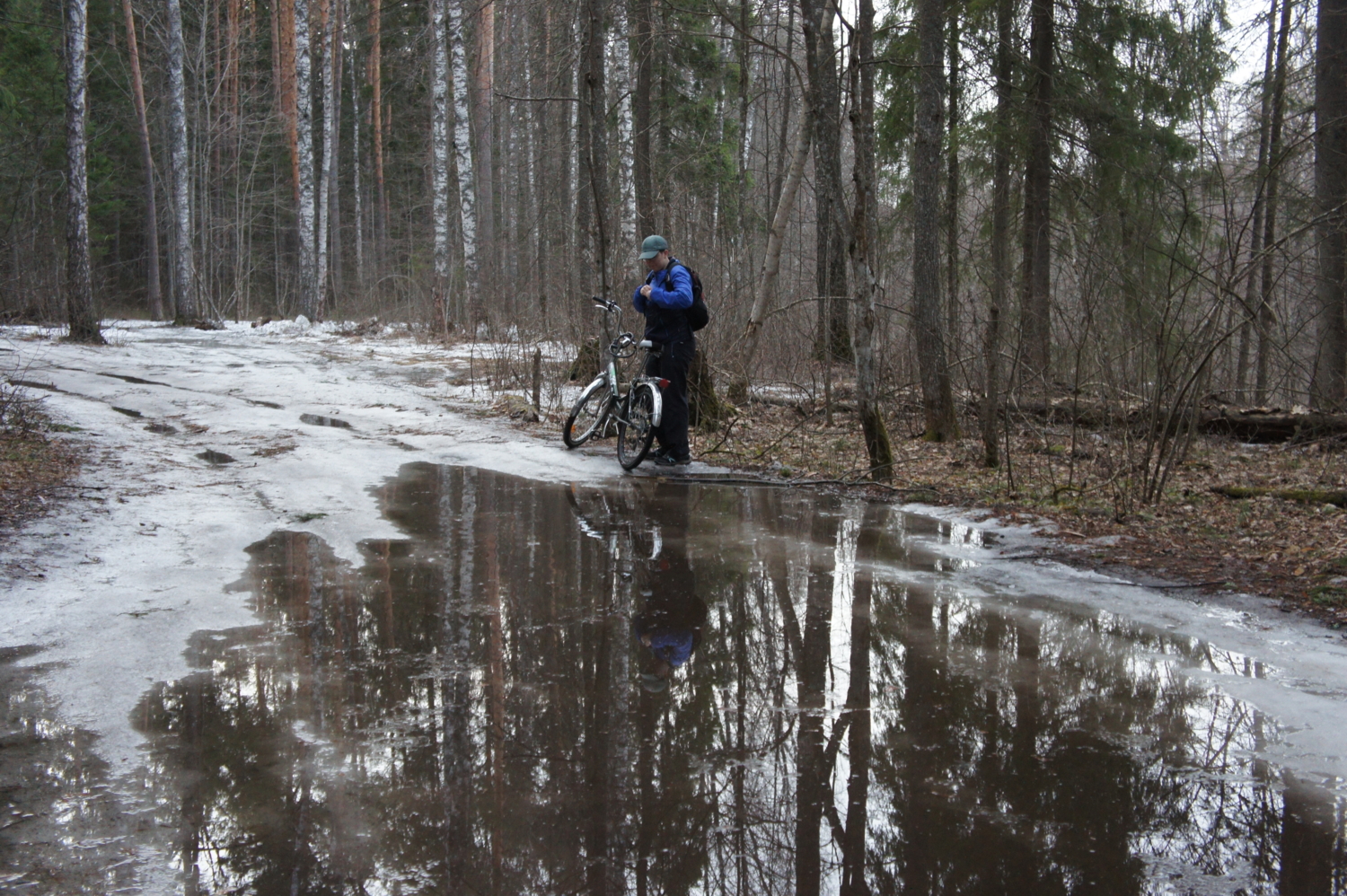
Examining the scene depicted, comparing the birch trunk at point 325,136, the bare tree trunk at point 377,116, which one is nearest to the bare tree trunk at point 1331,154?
the birch trunk at point 325,136

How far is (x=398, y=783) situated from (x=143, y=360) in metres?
16.6

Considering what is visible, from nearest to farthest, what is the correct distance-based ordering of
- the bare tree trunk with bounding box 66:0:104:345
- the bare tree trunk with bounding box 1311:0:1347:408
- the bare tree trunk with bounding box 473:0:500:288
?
the bare tree trunk with bounding box 1311:0:1347:408
the bare tree trunk with bounding box 66:0:104:345
the bare tree trunk with bounding box 473:0:500:288

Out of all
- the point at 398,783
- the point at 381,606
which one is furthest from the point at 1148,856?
the point at 381,606

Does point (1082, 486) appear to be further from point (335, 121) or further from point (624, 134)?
point (335, 121)

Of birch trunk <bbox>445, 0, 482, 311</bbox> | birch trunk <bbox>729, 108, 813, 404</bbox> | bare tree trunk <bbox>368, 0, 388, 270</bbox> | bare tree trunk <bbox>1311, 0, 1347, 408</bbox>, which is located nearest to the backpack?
birch trunk <bbox>729, 108, 813, 404</bbox>

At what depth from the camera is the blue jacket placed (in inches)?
357

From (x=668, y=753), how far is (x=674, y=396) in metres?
6.11

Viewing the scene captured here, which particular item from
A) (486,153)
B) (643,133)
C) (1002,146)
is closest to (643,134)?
(643,133)

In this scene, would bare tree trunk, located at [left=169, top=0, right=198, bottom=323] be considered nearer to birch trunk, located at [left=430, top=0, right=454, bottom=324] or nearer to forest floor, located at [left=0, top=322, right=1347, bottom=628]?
birch trunk, located at [left=430, top=0, right=454, bottom=324]

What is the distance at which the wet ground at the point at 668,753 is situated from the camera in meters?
2.70

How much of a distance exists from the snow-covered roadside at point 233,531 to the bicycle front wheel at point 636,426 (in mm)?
253

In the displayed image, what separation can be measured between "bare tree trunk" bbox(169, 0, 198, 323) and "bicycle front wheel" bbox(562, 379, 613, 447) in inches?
758

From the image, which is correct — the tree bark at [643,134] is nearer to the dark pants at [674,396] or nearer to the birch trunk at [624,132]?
the birch trunk at [624,132]

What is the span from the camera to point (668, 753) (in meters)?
3.37
